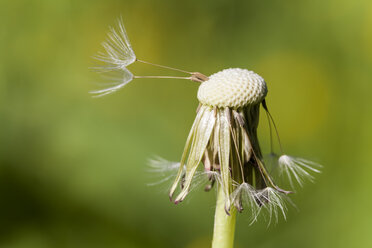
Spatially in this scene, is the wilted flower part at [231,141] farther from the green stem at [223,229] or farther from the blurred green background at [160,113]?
the blurred green background at [160,113]

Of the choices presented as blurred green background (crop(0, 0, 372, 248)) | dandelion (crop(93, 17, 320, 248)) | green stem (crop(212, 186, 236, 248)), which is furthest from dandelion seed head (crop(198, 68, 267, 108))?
blurred green background (crop(0, 0, 372, 248))

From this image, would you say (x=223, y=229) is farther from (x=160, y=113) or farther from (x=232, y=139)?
(x=160, y=113)

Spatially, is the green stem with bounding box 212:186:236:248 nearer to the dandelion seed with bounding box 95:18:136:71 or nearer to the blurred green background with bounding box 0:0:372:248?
the dandelion seed with bounding box 95:18:136:71

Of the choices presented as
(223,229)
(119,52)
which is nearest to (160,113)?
(119,52)

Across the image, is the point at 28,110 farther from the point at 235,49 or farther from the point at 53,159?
the point at 235,49

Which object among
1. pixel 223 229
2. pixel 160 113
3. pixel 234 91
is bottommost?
pixel 223 229

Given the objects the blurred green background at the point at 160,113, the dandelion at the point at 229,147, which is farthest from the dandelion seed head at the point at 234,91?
the blurred green background at the point at 160,113

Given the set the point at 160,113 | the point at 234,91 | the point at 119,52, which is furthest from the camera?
the point at 160,113
